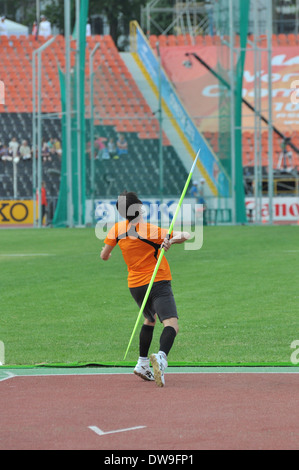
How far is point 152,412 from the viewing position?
7383 millimetres

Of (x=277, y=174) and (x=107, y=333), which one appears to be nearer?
(x=107, y=333)

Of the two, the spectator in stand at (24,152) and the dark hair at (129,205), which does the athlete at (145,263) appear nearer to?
the dark hair at (129,205)

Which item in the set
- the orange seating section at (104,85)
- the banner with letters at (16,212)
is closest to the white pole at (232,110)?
the orange seating section at (104,85)

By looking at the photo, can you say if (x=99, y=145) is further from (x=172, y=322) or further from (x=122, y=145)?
(x=172, y=322)

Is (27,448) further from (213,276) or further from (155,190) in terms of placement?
(155,190)

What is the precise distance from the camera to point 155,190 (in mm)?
38781

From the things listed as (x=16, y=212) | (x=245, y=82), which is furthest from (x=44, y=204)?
(x=245, y=82)

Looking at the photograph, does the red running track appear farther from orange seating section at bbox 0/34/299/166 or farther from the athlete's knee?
orange seating section at bbox 0/34/299/166

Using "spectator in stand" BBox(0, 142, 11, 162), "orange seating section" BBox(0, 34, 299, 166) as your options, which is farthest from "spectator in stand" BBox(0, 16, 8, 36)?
"spectator in stand" BBox(0, 142, 11, 162)

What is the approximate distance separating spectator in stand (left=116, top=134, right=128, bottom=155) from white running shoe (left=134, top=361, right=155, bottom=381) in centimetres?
3085

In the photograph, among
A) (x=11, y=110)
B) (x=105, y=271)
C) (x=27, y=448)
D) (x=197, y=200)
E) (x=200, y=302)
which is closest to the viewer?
(x=27, y=448)

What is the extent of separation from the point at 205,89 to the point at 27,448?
37531mm

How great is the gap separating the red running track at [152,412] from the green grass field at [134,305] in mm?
1389

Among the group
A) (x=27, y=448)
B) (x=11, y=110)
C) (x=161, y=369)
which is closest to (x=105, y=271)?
(x=161, y=369)
